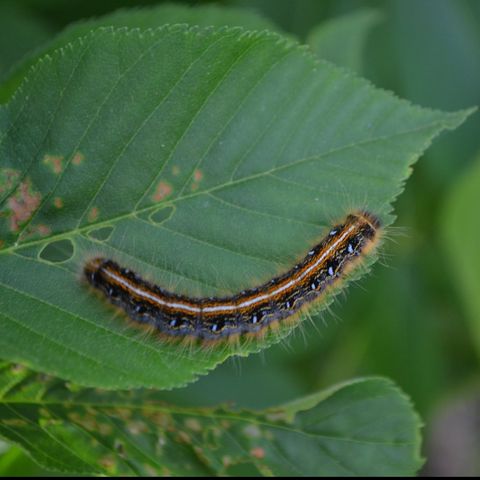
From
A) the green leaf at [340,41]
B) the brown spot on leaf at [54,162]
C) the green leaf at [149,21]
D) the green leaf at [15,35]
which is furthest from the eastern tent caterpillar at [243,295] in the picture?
the green leaf at [15,35]

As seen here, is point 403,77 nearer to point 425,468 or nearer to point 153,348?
point 153,348

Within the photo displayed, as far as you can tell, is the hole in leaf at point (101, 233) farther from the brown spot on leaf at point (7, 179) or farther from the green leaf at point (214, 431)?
the green leaf at point (214, 431)

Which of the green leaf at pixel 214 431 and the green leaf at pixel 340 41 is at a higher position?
the green leaf at pixel 340 41

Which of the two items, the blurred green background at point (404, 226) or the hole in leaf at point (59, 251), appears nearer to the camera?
the hole in leaf at point (59, 251)

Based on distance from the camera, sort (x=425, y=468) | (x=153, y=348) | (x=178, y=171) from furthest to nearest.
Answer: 1. (x=425, y=468)
2. (x=178, y=171)
3. (x=153, y=348)

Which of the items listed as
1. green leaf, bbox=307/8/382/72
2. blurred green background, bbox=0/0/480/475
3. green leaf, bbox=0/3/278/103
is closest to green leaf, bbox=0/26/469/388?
green leaf, bbox=0/3/278/103

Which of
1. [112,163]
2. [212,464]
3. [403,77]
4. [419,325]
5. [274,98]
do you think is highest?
[403,77]

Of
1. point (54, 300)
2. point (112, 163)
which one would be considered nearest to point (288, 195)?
point (112, 163)
